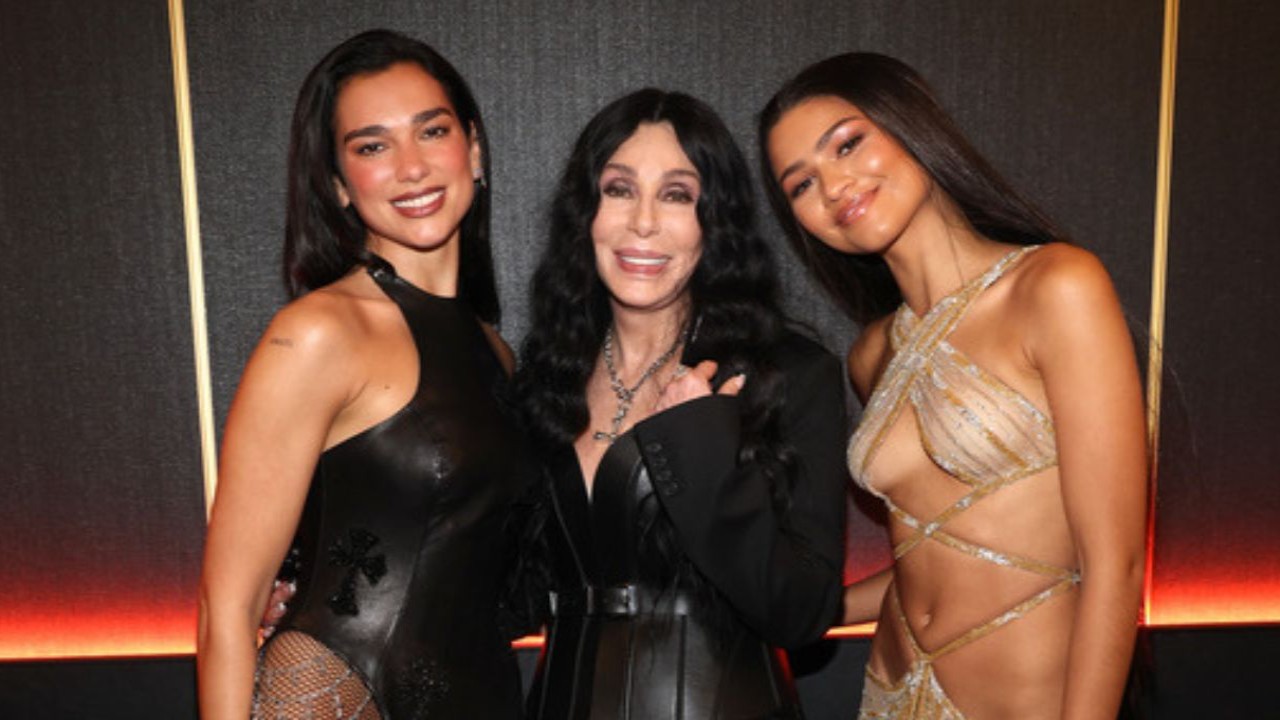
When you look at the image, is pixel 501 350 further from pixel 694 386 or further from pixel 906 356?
pixel 906 356

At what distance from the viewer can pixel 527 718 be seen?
1.99m

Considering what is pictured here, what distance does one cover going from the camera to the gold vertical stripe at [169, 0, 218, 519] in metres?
2.64

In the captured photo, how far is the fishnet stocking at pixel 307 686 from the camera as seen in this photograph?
1.67 m

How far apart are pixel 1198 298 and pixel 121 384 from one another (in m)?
3.09

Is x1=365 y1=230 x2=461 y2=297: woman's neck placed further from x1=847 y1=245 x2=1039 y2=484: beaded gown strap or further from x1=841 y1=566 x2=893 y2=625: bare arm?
x1=841 y1=566 x2=893 y2=625: bare arm

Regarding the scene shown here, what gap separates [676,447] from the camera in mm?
1756

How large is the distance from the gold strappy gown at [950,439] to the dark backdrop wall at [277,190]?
0.89m

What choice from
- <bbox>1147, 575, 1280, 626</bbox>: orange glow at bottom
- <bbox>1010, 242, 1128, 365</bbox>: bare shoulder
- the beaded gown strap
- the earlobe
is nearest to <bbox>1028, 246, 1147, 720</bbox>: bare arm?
<bbox>1010, 242, 1128, 365</bbox>: bare shoulder

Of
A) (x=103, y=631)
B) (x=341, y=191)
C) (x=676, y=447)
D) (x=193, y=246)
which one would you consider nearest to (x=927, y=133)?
(x=676, y=447)

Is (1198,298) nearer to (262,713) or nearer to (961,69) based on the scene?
(961,69)

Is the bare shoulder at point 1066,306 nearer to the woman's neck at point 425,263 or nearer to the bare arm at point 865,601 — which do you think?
the bare arm at point 865,601

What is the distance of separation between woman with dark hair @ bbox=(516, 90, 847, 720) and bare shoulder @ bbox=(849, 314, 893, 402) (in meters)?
0.23

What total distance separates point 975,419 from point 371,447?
3.55 ft

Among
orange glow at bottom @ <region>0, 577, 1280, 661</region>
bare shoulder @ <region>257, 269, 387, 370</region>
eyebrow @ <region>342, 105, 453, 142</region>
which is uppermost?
eyebrow @ <region>342, 105, 453, 142</region>
